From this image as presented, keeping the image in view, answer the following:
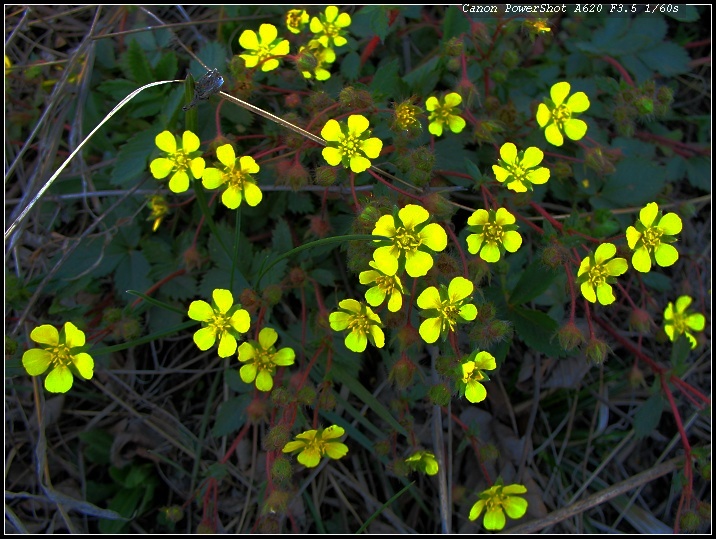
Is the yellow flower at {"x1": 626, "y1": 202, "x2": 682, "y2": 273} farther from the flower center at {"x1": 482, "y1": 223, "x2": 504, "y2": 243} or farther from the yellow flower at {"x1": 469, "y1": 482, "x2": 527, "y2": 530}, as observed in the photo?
the yellow flower at {"x1": 469, "y1": 482, "x2": 527, "y2": 530}

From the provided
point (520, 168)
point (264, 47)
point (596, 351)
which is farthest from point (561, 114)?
point (264, 47)

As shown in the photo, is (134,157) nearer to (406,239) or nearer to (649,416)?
(406,239)

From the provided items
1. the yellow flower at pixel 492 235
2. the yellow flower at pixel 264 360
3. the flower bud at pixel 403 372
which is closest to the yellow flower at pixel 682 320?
the yellow flower at pixel 492 235

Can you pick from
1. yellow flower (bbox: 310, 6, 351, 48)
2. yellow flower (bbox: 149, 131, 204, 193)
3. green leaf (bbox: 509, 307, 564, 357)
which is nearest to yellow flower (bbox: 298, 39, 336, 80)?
yellow flower (bbox: 310, 6, 351, 48)

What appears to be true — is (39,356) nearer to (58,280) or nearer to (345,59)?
(58,280)

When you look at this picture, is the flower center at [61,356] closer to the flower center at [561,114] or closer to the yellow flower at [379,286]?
the yellow flower at [379,286]

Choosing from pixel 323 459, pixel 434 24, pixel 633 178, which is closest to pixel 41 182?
pixel 323 459
